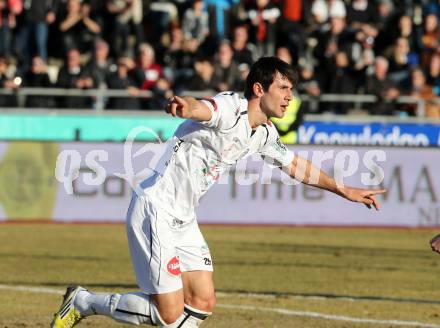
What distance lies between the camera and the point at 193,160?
317 inches

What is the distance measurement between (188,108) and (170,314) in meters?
1.64

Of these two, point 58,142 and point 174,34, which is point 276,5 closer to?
point 174,34

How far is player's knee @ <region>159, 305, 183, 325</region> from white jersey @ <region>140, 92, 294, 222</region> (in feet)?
2.13

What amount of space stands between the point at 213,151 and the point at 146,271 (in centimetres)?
98

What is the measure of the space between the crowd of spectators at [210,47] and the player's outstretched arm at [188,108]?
46.9 feet

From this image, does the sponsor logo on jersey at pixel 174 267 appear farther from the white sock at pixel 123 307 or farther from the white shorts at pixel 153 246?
the white sock at pixel 123 307

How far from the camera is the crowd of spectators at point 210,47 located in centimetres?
2228

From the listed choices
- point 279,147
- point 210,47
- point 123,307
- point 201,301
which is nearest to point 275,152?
point 279,147

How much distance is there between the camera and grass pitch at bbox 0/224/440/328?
1097 cm

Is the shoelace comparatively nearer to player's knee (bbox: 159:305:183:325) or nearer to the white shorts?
the white shorts

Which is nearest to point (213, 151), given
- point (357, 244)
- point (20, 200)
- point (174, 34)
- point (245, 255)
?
point (245, 255)

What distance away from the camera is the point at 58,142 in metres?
19.8

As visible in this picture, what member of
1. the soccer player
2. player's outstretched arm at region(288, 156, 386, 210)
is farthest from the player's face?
player's outstretched arm at region(288, 156, 386, 210)

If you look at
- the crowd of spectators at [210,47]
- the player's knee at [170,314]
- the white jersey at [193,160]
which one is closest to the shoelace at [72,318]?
the player's knee at [170,314]
